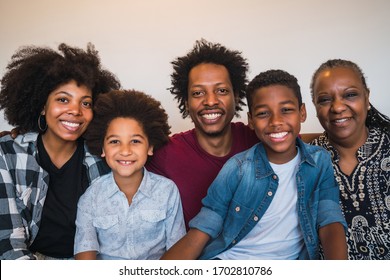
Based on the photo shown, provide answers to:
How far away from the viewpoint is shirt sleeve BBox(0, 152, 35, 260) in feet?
3.73

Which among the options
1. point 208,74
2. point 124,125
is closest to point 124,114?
point 124,125

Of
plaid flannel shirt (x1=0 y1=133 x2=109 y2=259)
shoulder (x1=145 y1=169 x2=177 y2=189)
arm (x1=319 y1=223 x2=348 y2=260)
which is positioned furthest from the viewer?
shoulder (x1=145 y1=169 x2=177 y2=189)

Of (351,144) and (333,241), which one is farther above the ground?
(351,144)

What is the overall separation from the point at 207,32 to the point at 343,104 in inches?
31.4

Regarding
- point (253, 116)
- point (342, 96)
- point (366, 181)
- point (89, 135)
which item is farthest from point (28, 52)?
point (366, 181)

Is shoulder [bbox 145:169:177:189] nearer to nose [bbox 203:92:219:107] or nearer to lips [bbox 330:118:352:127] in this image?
nose [bbox 203:92:219:107]

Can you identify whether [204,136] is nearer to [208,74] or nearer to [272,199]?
[208,74]

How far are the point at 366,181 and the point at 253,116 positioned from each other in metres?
0.43

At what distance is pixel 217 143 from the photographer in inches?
54.9

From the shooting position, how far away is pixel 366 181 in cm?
124

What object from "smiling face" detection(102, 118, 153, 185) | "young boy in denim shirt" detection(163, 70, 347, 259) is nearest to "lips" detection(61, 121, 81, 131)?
"smiling face" detection(102, 118, 153, 185)

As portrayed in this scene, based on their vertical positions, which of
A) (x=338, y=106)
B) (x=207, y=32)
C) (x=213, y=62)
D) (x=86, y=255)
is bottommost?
(x=86, y=255)

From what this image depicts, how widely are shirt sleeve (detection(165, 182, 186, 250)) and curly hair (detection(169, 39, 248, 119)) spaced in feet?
1.62
